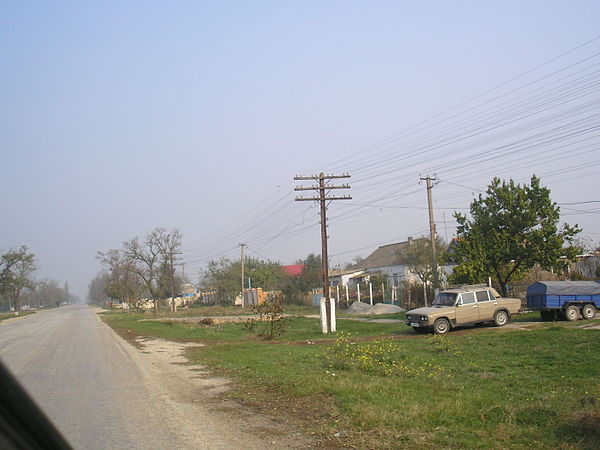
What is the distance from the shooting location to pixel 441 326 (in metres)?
22.3

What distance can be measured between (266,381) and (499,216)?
1999cm

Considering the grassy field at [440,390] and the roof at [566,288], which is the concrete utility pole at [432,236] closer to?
the roof at [566,288]

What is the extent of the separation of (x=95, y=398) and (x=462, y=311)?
637 inches

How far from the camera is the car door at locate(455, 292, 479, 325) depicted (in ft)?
74.3

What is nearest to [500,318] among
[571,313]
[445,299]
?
[445,299]

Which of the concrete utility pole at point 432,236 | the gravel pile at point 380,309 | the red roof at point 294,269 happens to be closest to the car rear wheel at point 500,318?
the concrete utility pole at point 432,236

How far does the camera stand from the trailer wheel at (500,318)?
23125mm

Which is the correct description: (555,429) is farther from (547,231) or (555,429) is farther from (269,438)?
(547,231)

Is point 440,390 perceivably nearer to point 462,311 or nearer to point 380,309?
point 462,311

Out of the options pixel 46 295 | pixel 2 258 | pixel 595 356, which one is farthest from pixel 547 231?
pixel 46 295

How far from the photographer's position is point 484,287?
77.6 ft

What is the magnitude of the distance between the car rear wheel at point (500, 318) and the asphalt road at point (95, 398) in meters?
14.9

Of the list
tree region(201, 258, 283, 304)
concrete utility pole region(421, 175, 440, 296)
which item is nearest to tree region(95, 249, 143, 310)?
tree region(201, 258, 283, 304)

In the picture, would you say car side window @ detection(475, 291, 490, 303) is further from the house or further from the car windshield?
the house
